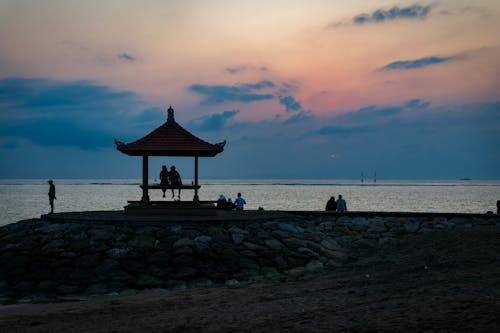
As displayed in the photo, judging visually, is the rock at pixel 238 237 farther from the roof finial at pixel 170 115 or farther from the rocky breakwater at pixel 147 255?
the roof finial at pixel 170 115

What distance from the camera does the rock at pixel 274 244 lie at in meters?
16.9

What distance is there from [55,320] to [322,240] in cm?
1053

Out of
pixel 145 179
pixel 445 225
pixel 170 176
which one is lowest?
pixel 445 225

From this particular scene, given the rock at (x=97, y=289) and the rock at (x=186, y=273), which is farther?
the rock at (x=186, y=273)

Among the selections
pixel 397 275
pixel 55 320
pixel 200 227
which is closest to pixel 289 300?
pixel 397 275

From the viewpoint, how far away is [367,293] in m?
10.9

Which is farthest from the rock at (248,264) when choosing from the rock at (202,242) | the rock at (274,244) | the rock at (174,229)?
the rock at (174,229)

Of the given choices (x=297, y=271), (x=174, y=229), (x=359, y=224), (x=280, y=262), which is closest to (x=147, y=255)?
(x=174, y=229)

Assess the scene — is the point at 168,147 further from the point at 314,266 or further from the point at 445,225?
the point at 445,225

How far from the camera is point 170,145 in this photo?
2030cm

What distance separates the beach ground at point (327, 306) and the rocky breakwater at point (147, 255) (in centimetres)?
127

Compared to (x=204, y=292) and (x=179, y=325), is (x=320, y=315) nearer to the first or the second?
(x=179, y=325)

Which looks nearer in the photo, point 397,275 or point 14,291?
point 397,275

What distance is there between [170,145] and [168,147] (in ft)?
0.43
